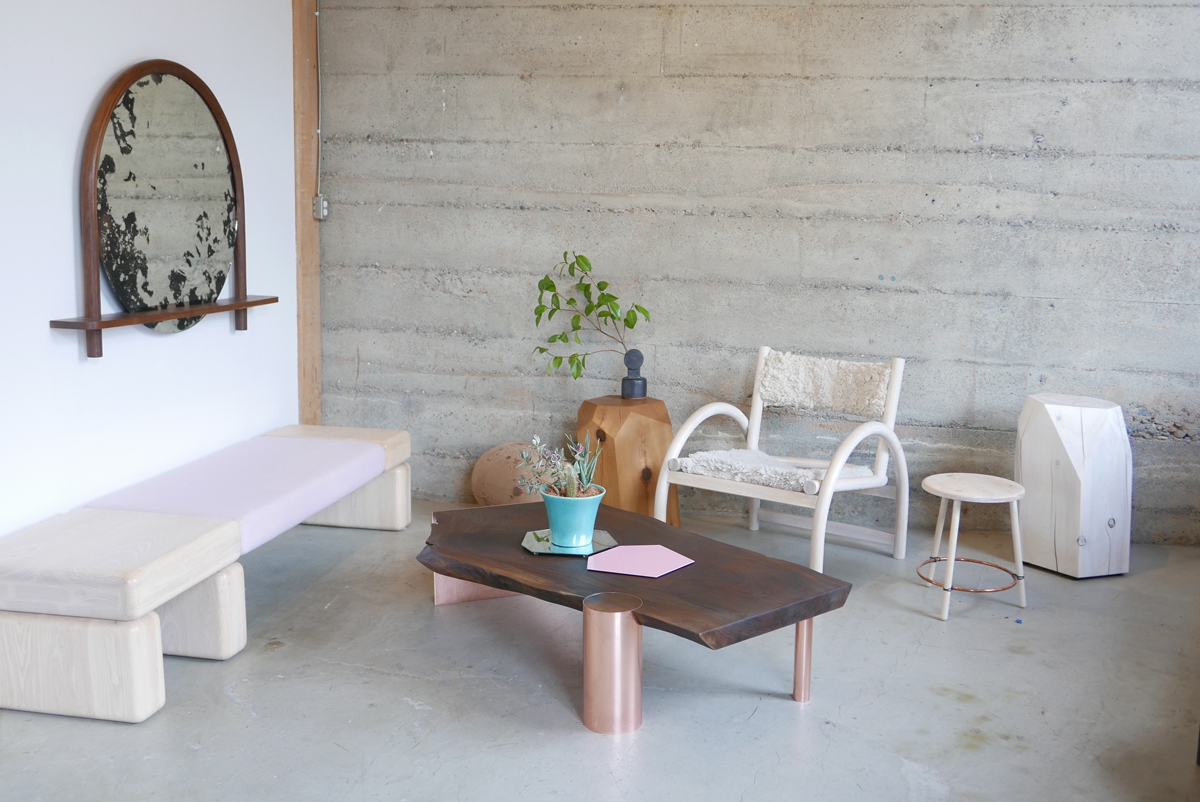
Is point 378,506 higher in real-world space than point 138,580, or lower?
lower

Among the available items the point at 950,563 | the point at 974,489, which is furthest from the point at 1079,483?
the point at 950,563

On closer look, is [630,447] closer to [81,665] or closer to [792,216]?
[792,216]

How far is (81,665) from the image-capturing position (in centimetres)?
243

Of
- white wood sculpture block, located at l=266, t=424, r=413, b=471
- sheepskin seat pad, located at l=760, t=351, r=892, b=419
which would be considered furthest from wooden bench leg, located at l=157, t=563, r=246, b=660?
Answer: sheepskin seat pad, located at l=760, t=351, r=892, b=419

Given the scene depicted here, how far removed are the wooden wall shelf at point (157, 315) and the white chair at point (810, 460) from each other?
1752 mm

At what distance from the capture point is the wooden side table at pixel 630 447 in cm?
393

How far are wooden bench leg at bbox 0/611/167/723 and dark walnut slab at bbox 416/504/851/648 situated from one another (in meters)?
0.76

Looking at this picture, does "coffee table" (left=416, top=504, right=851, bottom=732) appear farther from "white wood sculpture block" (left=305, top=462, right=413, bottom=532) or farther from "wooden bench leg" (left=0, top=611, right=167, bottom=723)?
"white wood sculpture block" (left=305, top=462, right=413, bottom=532)

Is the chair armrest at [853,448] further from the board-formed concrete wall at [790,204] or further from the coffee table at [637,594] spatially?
the coffee table at [637,594]

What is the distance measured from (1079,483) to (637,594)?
1.97 meters

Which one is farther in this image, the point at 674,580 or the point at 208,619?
the point at 208,619

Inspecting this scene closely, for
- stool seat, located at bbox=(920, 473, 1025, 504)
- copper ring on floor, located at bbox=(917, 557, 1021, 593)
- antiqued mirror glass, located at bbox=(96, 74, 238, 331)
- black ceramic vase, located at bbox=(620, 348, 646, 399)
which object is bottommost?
copper ring on floor, located at bbox=(917, 557, 1021, 593)

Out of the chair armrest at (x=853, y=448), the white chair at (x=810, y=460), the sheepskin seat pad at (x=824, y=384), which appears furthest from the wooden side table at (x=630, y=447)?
the chair armrest at (x=853, y=448)

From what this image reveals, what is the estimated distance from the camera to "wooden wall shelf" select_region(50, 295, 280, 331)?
294cm
